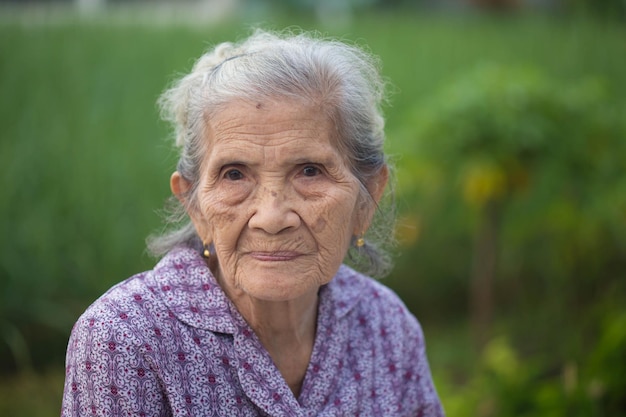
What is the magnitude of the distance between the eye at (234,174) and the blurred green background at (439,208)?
3.83 feet

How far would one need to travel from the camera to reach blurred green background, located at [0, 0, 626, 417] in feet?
10.7

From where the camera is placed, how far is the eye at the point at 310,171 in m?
1.79

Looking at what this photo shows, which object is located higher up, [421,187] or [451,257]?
[421,187]

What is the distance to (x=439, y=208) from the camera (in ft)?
16.0

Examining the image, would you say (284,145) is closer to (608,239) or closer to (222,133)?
(222,133)

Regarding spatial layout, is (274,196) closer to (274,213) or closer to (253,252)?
(274,213)

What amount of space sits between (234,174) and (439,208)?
322cm

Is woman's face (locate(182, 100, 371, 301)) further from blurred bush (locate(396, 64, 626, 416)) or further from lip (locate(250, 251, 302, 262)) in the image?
blurred bush (locate(396, 64, 626, 416))

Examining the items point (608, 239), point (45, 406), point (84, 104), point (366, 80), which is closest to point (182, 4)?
point (84, 104)

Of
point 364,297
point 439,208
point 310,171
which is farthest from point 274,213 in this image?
point 439,208

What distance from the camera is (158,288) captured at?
6.01 ft

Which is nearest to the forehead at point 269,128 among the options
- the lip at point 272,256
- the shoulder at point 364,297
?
the lip at point 272,256

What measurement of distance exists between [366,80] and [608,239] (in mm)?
3076

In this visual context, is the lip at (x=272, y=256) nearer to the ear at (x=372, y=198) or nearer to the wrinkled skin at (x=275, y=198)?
the wrinkled skin at (x=275, y=198)
